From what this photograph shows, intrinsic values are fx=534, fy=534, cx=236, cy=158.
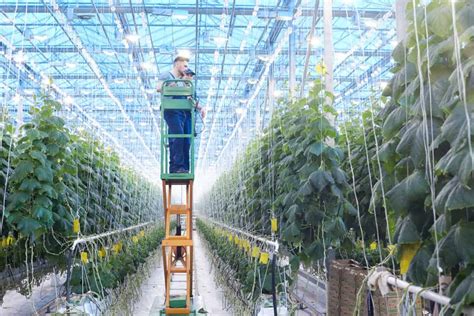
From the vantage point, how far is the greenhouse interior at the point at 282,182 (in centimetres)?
211

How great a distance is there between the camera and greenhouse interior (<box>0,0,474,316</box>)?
211 centimetres

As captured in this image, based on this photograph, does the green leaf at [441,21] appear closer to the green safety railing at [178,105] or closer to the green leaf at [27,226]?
the green safety railing at [178,105]

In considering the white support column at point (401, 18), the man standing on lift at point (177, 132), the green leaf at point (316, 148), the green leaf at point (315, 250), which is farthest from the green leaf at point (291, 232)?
the white support column at point (401, 18)

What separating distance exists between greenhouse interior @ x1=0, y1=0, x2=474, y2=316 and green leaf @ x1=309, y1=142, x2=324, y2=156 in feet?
0.09

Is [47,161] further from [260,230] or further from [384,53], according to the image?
[384,53]

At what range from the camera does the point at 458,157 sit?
1.82 metres

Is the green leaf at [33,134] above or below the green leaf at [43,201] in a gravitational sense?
above

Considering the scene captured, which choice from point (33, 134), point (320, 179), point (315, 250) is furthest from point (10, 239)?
point (320, 179)

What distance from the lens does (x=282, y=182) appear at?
214 inches

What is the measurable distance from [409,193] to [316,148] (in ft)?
7.76

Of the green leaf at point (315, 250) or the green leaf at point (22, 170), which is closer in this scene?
the green leaf at point (315, 250)

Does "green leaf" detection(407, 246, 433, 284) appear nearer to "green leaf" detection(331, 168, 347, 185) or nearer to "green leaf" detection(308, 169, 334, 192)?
"green leaf" detection(308, 169, 334, 192)

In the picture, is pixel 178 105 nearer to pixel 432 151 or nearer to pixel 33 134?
pixel 33 134

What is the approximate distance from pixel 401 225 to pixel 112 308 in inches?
196
